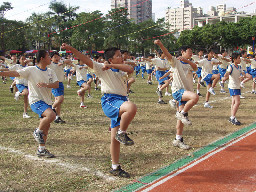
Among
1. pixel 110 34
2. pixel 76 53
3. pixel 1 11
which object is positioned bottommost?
pixel 76 53

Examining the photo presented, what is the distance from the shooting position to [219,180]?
3.96m

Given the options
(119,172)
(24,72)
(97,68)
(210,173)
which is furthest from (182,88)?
(24,72)

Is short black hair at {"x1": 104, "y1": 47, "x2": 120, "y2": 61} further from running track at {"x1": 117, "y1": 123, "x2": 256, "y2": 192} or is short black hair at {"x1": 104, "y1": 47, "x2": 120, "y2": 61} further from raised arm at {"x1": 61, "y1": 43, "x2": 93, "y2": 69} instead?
running track at {"x1": 117, "y1": 123, "x2": 256, "y2": 192}

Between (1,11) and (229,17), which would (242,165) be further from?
(229,17)

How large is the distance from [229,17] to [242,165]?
86137mm

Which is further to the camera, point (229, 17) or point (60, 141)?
point (229, 17)

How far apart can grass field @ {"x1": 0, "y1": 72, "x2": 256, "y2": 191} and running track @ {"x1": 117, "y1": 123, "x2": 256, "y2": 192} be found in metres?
0.23

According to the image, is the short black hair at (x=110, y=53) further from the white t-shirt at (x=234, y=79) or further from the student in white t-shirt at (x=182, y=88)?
the white t-shirt at (x=234, y=79)

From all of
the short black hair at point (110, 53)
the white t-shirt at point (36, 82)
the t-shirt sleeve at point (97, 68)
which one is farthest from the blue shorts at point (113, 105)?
the white t-shirt at point (36, 82)

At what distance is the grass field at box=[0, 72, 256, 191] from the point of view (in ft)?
13.0

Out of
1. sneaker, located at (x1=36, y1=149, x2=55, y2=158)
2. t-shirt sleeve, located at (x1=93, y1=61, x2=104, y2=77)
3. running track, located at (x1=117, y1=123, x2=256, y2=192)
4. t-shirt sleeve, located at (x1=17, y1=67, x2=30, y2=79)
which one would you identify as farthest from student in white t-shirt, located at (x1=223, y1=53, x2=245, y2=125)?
t-shirt sleeve, located at (x1=17, y1=67, x2=30, y2=79)

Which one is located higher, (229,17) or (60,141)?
(229,17)

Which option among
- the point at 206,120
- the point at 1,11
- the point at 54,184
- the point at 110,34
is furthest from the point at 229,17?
the point at 54,184

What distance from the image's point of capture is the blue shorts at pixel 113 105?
4.02 meters
